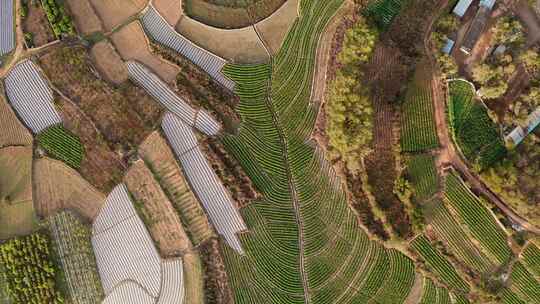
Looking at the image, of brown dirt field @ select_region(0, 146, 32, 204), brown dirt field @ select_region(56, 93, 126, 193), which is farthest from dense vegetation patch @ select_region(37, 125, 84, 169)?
brown dirt field @ select_region(0, 146, 32, 204)

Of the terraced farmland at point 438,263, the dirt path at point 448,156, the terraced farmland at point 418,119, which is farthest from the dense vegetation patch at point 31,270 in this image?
the dirt path at point 448,156

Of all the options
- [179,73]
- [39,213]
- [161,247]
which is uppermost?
[179,73]

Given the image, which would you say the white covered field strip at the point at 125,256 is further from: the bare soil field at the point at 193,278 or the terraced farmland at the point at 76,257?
the bare soil field at the point at 193,278

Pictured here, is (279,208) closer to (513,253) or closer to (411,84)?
(411,84)

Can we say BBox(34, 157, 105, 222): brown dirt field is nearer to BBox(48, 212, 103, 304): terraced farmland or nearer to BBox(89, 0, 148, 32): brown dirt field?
BBox(48, 212, 103, 304): terraced farmland

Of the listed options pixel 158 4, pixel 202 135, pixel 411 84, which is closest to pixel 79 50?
pixel 158 4

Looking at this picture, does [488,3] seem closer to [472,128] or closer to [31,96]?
[472,128]

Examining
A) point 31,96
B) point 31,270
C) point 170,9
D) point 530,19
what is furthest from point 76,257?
point 530,19
